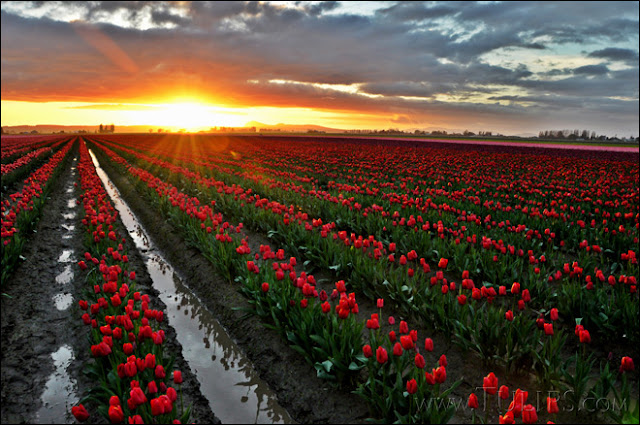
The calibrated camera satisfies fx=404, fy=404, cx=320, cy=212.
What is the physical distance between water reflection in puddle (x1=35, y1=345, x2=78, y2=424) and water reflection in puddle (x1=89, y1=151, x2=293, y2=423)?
1.25 meters

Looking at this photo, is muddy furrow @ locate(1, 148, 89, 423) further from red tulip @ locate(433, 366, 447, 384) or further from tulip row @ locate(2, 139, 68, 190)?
tulip row @ locate(2, 139, 68, 190)

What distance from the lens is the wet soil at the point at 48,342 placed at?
160 inches

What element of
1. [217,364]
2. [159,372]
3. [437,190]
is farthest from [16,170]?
[159,372]

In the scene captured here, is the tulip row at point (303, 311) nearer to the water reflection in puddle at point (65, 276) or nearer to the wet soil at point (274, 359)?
the wet soil at point (274, 359)

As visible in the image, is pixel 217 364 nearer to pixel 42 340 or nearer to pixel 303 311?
pixel 303 311

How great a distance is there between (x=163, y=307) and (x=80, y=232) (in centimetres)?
564

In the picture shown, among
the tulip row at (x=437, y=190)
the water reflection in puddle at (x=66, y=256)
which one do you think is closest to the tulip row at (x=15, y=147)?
the tulip row at (x=437, y=190)

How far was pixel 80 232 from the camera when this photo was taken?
10.5 metres

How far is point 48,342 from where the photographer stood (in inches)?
205

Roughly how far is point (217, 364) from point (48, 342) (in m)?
2.26

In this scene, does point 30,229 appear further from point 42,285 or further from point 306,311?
point 306,311

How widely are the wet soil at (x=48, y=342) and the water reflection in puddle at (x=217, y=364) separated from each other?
0.50 feet

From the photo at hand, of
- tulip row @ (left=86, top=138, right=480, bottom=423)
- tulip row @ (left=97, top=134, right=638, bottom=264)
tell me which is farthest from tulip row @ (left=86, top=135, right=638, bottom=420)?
tulip row @ (left=97, top=134, right=638, bottom=264)

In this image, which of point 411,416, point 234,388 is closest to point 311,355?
point 234,388
